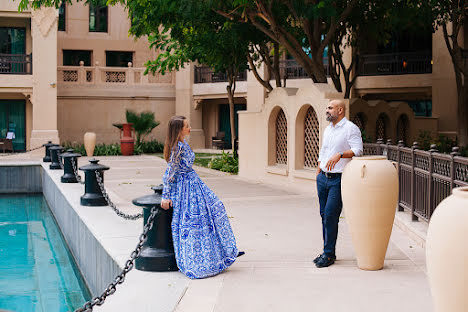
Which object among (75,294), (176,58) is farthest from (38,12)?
(75,294)

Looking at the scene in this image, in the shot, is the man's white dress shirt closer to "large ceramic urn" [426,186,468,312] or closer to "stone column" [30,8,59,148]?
"large ceramic urn" [426,186,468,312]

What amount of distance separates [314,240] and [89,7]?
96.7ft

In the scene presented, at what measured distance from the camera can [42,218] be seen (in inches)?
667

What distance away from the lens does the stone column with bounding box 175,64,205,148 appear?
3512 centimetres

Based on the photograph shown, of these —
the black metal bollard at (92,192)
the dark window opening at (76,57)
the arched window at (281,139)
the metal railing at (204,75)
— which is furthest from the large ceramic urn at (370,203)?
the dark window opening at (76,57)

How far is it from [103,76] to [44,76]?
4541 millimetres

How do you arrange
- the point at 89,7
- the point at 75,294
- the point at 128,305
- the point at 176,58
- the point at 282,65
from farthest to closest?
the point at 89,7 < the point at 282,65 < the point at 176,58 < the point at 75,294 < the point at 128,305

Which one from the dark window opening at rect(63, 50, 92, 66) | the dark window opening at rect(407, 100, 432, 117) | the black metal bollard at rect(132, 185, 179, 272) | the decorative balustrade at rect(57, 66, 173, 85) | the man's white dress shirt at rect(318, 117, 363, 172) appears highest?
the dark window opening at rect(63, 50, 92, 66)

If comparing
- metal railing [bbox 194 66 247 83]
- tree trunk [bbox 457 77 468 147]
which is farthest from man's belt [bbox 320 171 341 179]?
metal railing [bbox 194 66 247 83]

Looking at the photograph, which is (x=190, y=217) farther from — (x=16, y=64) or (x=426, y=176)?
(x=16, y=64)

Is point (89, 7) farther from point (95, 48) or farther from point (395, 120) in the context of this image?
point (395, 120)

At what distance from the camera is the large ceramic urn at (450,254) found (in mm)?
3811

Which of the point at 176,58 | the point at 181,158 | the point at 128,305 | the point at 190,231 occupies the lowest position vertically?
the point at 128,305

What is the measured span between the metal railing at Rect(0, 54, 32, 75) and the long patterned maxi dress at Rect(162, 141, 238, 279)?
1000 inches
